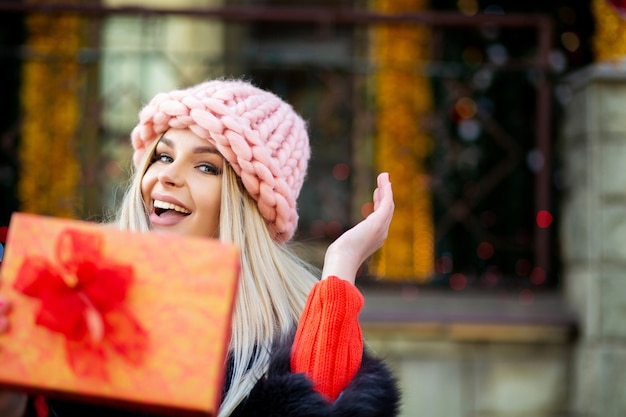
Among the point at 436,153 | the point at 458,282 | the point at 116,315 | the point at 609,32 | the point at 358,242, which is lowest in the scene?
the point at 458,282

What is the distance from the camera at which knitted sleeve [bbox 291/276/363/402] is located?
2.24m

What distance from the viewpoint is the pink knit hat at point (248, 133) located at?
2.49 metres

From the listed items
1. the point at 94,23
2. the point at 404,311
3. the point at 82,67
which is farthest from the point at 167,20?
the point at 404,311

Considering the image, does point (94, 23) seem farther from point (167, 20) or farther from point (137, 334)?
point (137, 334)

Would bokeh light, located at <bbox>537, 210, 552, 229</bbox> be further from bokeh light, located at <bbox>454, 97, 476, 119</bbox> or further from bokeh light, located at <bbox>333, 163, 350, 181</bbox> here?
bokeh light, located at <bbox>333, 163, 350, 181</bbox>

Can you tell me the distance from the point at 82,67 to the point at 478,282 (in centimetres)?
253

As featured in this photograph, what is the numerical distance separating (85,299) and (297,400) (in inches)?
25.2

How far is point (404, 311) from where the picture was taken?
4.81 meters

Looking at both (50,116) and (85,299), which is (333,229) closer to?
(50,116)

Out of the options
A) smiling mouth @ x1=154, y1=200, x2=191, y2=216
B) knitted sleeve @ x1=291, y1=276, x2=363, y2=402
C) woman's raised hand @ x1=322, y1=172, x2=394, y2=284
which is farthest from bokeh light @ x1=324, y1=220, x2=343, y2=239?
knitted sleeve @ x1=291, y1=276, x2=363, y2=402

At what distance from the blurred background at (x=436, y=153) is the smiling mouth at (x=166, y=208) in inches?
87.8

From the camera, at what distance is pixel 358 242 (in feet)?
7.92

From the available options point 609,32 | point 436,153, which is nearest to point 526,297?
point 436,153

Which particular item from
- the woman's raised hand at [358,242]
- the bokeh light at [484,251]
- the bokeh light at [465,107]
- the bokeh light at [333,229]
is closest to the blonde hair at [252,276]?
the woman's raised hand at [358,242]
